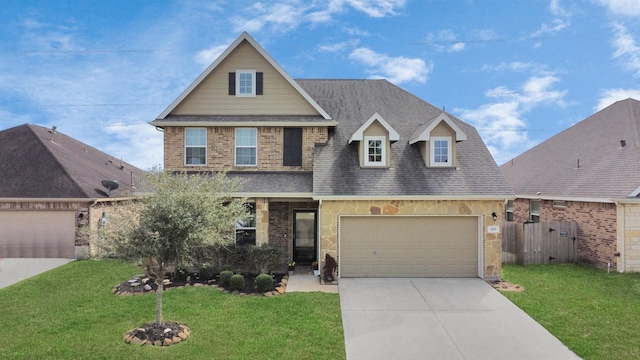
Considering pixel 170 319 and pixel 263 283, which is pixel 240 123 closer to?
pixel 263 283

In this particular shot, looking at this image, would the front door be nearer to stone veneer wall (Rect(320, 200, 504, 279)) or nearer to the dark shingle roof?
stone veneer wall (Rect(320, 200, 504, 279))

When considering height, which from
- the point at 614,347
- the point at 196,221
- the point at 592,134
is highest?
the point at 592,134

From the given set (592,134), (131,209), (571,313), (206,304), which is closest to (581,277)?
(571,313)

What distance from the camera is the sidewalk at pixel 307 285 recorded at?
1153 centimetres

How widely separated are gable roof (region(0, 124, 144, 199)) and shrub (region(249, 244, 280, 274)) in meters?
6.16

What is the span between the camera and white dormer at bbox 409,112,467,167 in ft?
45.1

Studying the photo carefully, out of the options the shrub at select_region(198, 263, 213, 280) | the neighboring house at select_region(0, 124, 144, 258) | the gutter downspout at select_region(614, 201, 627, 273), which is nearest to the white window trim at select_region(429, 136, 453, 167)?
the gutter downspout at select_region(614, 201, 627, 273)

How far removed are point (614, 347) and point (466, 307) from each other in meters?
3.23

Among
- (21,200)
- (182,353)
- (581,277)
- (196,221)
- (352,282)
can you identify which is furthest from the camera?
(21,200)

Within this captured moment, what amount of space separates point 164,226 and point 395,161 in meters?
9.12

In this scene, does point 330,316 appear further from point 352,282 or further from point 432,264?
point 432,264

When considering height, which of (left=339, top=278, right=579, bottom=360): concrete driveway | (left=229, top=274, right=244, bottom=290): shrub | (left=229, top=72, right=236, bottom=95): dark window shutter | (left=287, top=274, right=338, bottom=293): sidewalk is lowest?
(left=339, top=278, right=579, bottom=360): concrete driveway

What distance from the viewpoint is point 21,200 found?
635 inches

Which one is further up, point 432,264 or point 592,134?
point 592,134
